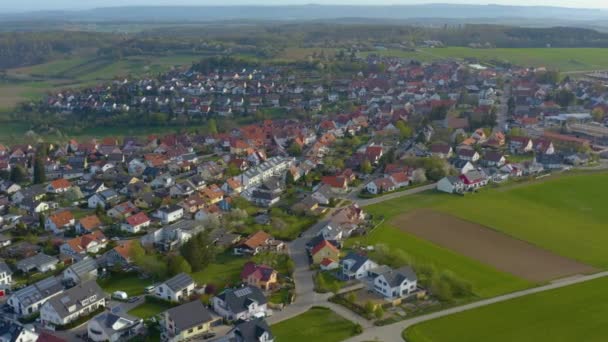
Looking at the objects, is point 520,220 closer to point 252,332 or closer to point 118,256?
point 252,332

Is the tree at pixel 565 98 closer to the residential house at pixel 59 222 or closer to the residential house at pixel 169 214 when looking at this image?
the residential house at pixel 169 214

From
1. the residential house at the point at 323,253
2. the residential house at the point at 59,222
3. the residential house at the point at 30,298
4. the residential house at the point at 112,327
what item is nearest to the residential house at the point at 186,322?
the residential house at the point at 112,327

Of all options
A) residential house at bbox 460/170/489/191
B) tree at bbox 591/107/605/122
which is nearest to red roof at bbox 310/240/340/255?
residential house at bbox 460/170/489/191

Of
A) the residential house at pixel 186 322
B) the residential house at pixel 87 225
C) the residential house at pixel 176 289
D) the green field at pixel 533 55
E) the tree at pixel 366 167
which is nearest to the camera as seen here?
the residential house at pixel 186 322

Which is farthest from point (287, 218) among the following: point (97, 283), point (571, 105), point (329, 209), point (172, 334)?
point (571, 105)

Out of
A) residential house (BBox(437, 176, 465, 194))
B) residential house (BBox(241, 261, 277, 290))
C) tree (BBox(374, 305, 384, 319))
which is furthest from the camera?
residential house (BBox(437, 176, 465, 194))

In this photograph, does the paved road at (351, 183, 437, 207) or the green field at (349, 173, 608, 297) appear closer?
the green field at (349, 173, 608, 297)

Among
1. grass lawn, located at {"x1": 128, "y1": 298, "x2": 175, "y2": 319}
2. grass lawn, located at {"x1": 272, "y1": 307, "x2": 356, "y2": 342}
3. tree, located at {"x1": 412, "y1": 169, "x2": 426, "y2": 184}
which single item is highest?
tree, located at {"x1": 412, "y1": 169, "x2": 426, "y2": 184}

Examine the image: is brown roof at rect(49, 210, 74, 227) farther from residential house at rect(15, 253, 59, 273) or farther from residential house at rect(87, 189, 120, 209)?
residential house at rect(15, 253, 59, 273)
